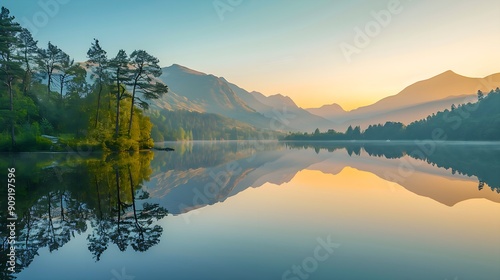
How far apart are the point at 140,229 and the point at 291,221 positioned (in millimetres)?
7323

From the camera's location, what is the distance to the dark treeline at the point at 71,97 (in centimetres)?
6031

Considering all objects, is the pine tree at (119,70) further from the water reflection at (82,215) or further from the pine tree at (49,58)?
the water reflection at (82,215)

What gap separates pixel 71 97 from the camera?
79.8 metres

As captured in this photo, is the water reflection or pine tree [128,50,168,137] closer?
the water reflection

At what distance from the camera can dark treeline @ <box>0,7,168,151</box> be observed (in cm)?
6031

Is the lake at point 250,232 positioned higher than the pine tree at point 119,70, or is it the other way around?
the pine tree at point 119,70

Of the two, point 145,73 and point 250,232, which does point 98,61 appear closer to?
point 145,73

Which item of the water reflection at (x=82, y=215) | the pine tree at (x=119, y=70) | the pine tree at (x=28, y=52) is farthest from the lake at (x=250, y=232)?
the pine tree at (x=28, y=52)

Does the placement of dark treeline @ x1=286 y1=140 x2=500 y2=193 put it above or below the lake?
below

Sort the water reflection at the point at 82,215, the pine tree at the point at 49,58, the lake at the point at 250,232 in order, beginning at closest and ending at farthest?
the lake at the point at 250,232, the water reflection at the point at 82,215, the pine tree at the point at 49,58

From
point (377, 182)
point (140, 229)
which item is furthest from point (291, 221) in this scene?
point (377, 182)

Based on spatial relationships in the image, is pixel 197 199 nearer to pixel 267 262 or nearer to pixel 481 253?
pixel 267 262

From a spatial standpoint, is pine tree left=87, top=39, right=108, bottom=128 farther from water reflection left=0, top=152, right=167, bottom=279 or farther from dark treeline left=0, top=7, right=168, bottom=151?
water reflection left=0, top=152, right=167, bottom=279

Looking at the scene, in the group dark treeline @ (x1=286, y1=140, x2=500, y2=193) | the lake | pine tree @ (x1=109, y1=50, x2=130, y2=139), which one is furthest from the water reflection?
pine tree @ (x1=109, y1=50, x2=130, y2=139)
